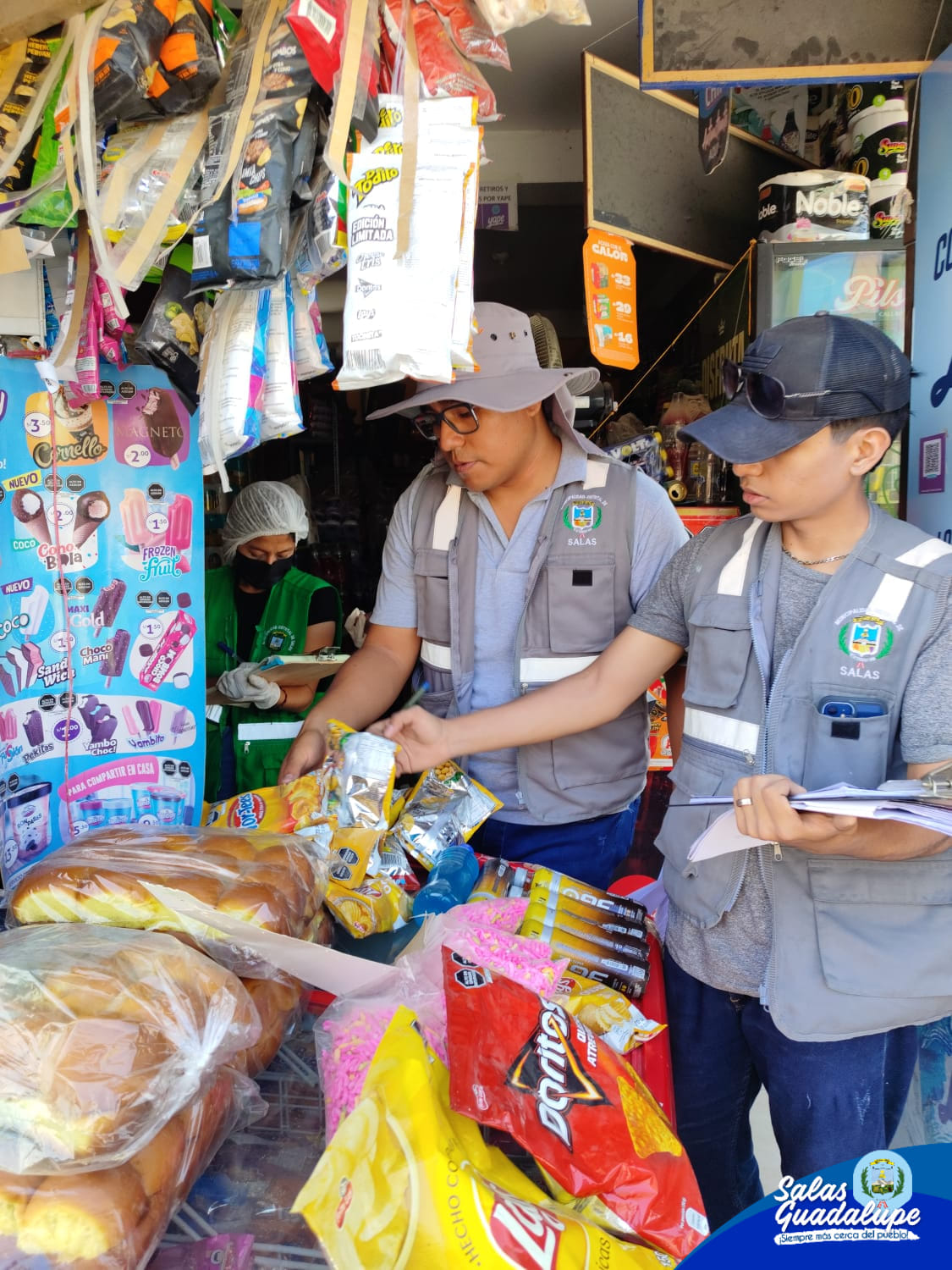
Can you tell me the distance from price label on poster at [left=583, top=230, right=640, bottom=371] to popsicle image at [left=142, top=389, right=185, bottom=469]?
5.51 ft

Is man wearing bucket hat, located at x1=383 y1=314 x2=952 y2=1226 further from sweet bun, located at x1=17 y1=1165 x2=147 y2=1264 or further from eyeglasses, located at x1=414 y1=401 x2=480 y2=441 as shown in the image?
sweet bun, located at x1=17 y1=1165 x2=147 y2=1264

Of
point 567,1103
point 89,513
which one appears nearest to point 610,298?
point 89,513

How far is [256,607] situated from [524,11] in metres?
2.80

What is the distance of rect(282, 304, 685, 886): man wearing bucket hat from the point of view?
2152mm

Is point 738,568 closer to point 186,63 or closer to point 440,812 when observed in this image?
point 440,812

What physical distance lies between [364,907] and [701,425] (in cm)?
108

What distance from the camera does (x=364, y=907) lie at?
1646 millimetres

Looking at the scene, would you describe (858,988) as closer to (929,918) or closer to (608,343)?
(929,918)

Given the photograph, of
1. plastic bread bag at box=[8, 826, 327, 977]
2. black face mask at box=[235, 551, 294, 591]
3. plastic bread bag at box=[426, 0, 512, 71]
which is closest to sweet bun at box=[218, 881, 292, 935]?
plastic bread bag at box=[8, 826, 327, 977]

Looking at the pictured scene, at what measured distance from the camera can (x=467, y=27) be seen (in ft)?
5.09

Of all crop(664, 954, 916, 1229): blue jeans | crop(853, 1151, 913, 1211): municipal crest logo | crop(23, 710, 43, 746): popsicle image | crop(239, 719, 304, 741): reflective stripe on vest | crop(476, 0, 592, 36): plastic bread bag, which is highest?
crop(476, 0, 592, 36): plastic bread bag

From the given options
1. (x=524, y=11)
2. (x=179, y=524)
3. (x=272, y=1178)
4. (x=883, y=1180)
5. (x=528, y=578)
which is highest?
(x=524, y=11)

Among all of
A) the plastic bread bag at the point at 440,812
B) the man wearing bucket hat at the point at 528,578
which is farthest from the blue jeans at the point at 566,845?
the plastic bread bag at the point at 440,812

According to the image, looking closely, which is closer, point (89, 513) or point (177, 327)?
point (177, 327)
